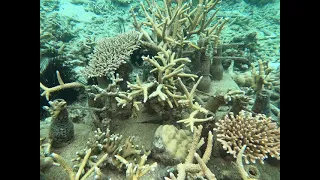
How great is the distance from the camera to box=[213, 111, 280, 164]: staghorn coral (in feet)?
7.55

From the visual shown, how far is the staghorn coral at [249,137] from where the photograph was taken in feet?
7.55

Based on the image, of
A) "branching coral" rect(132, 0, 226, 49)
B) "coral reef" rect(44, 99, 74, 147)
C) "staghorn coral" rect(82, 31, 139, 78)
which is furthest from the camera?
"branching coral" rect(132, 0, 226, 49)

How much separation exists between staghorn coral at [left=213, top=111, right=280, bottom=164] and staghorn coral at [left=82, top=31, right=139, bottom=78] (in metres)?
1.62

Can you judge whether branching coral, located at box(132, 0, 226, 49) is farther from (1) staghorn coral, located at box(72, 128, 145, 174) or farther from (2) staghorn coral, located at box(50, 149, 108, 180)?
(2) staghorn coral, located at box(50, 149, 108, 180)

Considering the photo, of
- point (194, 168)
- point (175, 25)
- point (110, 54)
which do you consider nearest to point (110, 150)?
point (194, 168)

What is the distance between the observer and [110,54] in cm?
324

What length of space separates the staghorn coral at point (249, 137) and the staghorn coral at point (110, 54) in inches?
63.9

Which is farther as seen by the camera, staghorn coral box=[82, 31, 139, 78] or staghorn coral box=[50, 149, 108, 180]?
staghorn coral box=[82, 31, 139, 78]

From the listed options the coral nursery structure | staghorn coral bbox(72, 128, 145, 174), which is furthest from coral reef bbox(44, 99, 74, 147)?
staghorn coral bbox(72, 128, 145, 174)

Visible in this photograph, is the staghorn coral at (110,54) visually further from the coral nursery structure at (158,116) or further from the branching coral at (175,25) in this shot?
the branching coral at (175,25)

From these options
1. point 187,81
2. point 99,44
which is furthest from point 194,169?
point 99,44

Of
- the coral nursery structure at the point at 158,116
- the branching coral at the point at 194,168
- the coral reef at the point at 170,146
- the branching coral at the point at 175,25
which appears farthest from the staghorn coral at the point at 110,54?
the branching coral at the point at 194,168

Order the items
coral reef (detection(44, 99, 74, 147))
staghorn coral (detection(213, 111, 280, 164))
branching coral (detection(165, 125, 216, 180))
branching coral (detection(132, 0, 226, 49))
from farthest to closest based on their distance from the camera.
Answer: branching coral (detection(132, 0, 226, 49)) → coral reef (detection(44, 99, 74, 147)) → staghorn coral (detection(213, 111, 280, 164)) → branching coral (detection(165, 125, 216, 180))
